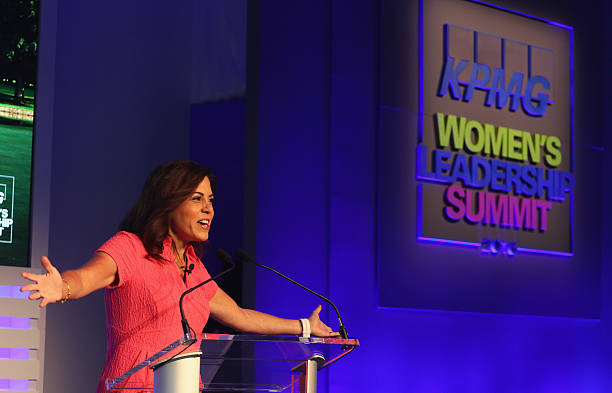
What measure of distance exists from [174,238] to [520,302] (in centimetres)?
316

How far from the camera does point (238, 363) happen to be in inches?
80.5

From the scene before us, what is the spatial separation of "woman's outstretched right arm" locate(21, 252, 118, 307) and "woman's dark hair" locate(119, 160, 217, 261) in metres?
0.18

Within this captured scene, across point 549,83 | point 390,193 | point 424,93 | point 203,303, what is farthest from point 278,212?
point 549,83

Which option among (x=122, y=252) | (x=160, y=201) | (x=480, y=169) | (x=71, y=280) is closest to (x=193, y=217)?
(x=160, y=201)

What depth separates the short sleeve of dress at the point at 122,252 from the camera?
2.32m

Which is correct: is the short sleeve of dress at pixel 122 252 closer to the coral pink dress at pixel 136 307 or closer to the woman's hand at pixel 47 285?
the coral pink dress at pixel 136 307

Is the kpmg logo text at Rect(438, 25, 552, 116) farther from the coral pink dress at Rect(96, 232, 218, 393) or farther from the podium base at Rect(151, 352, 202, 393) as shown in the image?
the podium base at Rect(151, 352, 202, 393)

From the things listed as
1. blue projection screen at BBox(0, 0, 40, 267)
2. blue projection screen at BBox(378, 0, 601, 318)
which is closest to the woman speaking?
blue projection screen at BBox(0, 0, 40, 267)

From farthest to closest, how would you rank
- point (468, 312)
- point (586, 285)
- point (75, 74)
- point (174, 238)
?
point (586, 285) < point (468, 312) < point (75, 74) < point (174, 238)

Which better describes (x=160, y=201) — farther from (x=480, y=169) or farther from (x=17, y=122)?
(x=480, y=169)

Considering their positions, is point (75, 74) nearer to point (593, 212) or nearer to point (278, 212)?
point (278, 212)

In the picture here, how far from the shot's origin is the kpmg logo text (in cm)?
512

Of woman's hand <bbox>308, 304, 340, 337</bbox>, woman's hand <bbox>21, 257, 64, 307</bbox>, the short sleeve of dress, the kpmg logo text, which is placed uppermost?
the kpmg logo text

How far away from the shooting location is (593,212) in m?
5.65
